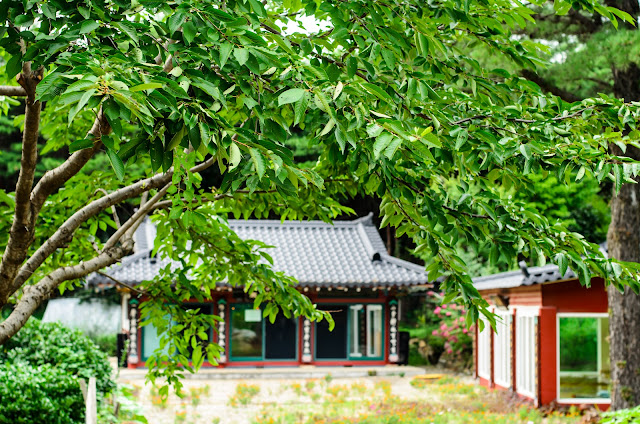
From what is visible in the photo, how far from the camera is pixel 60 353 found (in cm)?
870

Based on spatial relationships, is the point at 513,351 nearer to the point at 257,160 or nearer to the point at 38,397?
the point at 38,397

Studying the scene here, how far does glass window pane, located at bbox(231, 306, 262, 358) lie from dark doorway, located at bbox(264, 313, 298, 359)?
0.76ft

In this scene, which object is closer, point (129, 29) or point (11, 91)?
point (129, 29)

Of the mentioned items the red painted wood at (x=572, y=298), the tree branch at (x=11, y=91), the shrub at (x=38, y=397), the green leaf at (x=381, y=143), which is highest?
the tree branch at (x=11, y=91)

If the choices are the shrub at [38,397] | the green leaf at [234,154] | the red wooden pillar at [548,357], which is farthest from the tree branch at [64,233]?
the red wooden pillar at [548,357]

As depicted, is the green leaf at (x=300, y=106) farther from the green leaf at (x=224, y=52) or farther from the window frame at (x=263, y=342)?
the window frame at (x=263, y=342)

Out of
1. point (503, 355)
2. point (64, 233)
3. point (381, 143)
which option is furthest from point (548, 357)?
point (381, 143)

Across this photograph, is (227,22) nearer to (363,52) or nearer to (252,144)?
(252,144)

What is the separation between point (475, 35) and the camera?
349cm

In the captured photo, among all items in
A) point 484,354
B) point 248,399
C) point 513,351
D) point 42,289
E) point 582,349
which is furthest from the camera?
A: point 484,354

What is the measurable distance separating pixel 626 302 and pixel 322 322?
39.6ft

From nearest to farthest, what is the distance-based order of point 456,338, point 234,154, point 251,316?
point 234,154, point 251,316, point 456,338

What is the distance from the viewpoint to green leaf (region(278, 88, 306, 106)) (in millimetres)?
2088

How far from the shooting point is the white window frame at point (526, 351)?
12.5 metres
